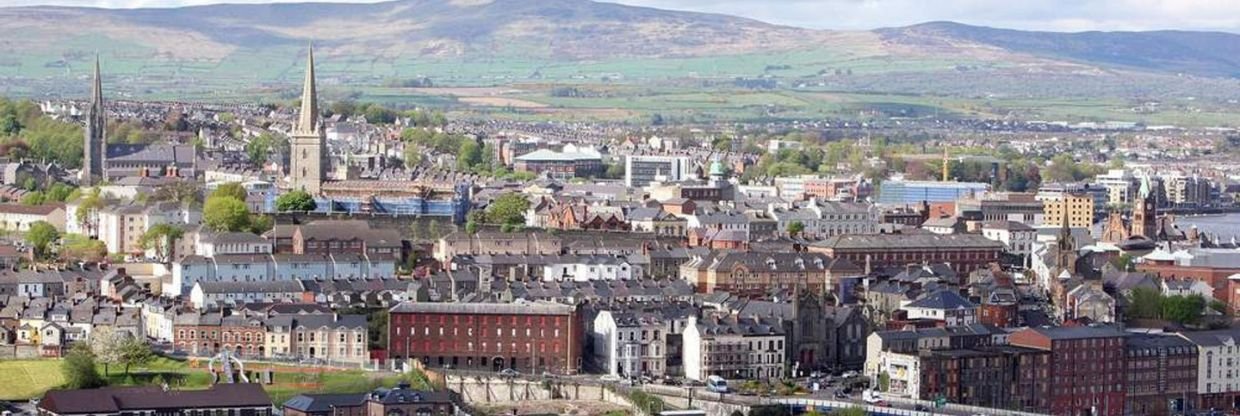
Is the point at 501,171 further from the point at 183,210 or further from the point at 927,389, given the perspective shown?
the point at 927,389

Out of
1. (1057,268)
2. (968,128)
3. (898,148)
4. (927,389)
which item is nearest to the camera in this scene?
(927,389)

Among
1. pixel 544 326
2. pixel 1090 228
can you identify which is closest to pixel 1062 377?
A: pixel 544 326

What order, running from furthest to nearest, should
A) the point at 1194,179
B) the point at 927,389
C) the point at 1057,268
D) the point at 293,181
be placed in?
the point at 1194,179 < the point at 293,181 < the point at 1057,268 < the point at 927,389

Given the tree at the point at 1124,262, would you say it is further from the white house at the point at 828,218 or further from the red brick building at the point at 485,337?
the red brick building at the point at 485,337

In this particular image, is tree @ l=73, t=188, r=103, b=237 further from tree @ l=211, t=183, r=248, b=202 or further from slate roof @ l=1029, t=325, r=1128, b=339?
slate roof @ l=1029, t=325, r=1128, b=339

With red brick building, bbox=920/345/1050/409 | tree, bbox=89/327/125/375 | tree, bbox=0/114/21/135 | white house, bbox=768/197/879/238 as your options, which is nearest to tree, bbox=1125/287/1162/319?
red brick building, bbox=920/345/1050/409

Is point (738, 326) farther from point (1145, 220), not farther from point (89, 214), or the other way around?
point (1145, 220)
